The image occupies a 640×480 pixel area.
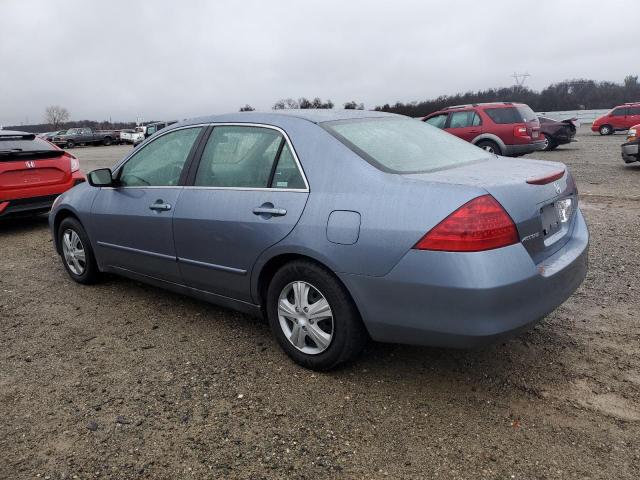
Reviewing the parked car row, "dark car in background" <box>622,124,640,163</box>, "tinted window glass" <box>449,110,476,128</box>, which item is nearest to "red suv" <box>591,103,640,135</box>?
the parked car row

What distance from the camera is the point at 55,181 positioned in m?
7.72

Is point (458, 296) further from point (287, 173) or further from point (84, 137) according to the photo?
point (84, 137)

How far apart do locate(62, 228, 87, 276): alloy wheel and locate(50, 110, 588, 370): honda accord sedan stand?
0.85 meters

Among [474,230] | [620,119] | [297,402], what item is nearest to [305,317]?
[297,402]

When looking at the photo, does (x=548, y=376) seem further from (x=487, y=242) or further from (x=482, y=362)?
(x=487, y=242)

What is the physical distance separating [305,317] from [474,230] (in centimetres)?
114

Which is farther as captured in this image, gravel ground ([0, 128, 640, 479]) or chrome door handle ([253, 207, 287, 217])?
chrome door handle ([253, 207, 287, 217])

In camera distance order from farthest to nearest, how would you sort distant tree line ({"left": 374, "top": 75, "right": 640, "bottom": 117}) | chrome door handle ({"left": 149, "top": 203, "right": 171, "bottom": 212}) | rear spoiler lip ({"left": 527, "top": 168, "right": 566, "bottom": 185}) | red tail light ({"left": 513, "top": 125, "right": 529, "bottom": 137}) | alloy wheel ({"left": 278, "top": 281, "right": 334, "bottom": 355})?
distant tree line ({"left": 374, "top": 75, "right": 640, "bottom": 117}), red tail light ({"left": 513, "top": 125, "right": 529, "bottom": 137}), chrome door handle ({"left": 149, "top": 203, "right": 171, "bottom": 212}), alloy wheel ({"left": 278, "top": 281, "right": 334, "bottom": 355}), rear spoiler lip ({"left": 527, "top": 168, "right": 566, "bottom": 185})

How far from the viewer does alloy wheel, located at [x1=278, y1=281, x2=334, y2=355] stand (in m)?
3.04

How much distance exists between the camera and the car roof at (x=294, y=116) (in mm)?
3439

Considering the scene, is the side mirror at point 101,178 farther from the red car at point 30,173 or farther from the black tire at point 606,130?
the black tire at point 606,130

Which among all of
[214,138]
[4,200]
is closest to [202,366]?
[214,138]

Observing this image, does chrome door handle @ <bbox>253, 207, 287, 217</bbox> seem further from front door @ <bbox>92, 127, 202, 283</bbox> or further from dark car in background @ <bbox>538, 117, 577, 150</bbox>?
dark car in background @ <bbox>538, 117, 577, 150</bbox>

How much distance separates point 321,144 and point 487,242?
3.76 ft
